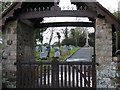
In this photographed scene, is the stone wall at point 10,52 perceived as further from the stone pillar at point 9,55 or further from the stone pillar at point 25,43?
the stone pillar at point 25,43

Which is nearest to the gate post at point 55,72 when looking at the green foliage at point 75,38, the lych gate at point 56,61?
the lych gate at point 56,61

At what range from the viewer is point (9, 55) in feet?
24.0

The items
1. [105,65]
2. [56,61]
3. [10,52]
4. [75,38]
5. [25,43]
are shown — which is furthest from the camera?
[75,38]

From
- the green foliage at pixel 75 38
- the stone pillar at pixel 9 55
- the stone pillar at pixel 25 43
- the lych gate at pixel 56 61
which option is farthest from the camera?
the green foliage at pixel 75 38

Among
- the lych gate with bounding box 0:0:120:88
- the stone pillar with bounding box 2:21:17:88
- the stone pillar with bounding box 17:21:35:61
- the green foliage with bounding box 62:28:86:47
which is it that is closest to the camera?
the lych gate with bounding box 0:0:120:88

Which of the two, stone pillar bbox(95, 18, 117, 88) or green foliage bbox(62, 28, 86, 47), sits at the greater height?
green foliage bbox(62, 28, 86, 47)

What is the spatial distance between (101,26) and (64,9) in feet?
4.90

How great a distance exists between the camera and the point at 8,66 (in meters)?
7.30

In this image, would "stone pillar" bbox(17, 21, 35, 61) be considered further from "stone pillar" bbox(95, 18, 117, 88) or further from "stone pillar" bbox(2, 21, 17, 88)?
"stone pillar" bbox(95, 18, 117, 88)

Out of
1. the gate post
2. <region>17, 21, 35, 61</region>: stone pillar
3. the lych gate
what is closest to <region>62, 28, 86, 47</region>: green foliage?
<region>17, 21, 35, 61</region>: stone pillar

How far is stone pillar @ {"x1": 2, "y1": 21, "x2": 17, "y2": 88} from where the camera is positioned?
7.25m

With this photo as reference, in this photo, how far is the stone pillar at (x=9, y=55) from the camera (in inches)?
285

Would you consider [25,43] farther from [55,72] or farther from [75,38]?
[75,38]

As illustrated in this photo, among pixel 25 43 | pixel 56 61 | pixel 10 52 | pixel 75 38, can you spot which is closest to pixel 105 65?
pixel 56 61
